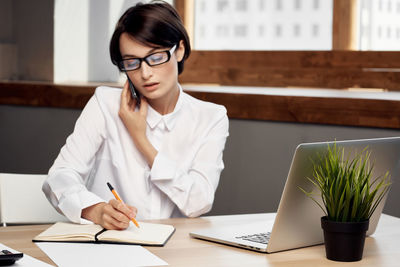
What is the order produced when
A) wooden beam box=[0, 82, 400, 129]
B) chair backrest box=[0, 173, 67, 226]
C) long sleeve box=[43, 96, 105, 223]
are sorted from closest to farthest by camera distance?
long sleeve box=[43, 96, 105, 223], chair backrest box=[0, 173, 67, 226], wooden beam box=[0, 82, 400, 129]

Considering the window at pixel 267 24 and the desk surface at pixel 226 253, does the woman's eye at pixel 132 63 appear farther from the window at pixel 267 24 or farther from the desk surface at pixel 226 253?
the window at pixel 267 24

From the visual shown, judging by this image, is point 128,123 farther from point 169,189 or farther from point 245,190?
point 245,190

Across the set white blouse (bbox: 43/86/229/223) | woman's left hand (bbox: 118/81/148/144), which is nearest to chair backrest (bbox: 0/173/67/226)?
white blouse (bbox: 43/86/229/223)

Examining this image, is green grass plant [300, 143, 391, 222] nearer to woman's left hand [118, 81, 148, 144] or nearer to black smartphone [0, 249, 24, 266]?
black smartphone [0, 249, 24, 266]

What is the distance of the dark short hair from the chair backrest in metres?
0.50

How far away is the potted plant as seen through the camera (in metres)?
1.34

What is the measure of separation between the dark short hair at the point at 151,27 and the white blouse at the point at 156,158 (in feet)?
0.70

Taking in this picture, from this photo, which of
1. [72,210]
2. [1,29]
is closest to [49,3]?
[1,29]

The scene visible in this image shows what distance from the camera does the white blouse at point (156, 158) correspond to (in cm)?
193

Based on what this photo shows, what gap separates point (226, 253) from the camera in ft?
4.65

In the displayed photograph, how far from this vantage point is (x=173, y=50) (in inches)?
79.0

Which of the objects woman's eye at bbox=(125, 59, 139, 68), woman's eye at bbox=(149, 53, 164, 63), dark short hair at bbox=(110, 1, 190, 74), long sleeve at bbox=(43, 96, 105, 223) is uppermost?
dark short hair at bbox=(110, 1, 190, 74)

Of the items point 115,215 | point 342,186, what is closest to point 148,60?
point 115,215

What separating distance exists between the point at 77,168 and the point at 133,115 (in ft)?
0.78
